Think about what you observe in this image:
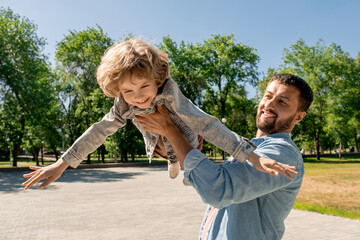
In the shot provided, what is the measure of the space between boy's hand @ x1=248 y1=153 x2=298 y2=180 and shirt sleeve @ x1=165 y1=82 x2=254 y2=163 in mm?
79

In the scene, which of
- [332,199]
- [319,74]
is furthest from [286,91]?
[319,74]

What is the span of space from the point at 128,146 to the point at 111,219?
2399 centimetres

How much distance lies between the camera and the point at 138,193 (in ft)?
42.1

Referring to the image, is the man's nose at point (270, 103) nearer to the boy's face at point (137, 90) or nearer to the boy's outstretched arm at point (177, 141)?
the boy's outstretched arm at point (177, 141)

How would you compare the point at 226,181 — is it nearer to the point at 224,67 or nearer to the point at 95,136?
the point at 95,136

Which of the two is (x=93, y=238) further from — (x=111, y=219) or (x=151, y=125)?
(x=151, y=125)

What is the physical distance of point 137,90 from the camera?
198 cm

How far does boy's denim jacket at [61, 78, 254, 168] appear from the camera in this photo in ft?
5.98

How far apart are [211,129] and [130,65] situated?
2.16 ft

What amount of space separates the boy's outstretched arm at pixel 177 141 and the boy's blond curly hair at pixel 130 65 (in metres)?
0.25

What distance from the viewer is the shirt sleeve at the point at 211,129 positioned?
1.69 metres

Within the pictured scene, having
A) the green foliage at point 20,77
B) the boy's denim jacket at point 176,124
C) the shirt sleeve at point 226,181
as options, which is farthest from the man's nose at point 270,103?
the green foliage at point 20,77

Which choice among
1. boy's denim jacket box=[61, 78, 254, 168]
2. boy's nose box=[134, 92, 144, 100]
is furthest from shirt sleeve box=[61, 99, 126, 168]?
boy's nose box=[134, 92, 144, 100]

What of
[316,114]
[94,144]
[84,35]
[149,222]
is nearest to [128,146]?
[84,35]
